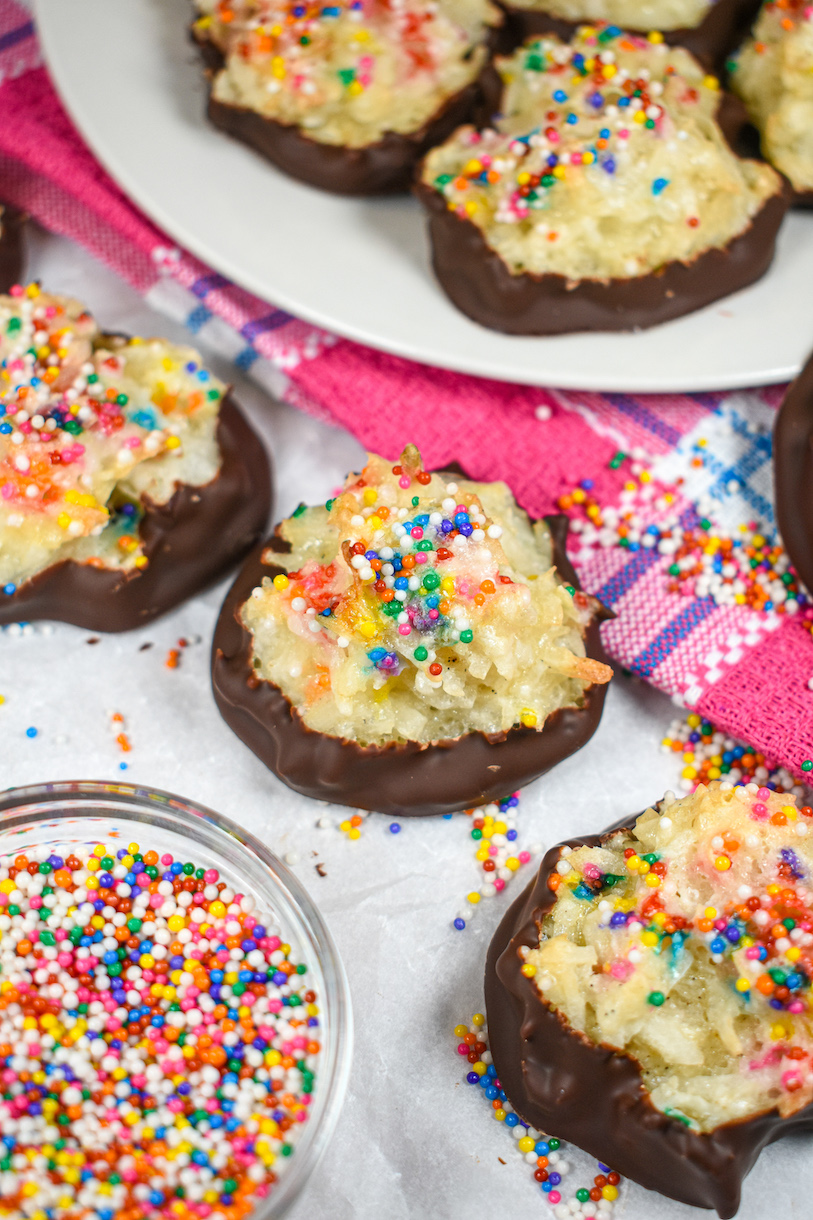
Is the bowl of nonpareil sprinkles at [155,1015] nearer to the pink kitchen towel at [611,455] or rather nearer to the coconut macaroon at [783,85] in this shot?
the pink kitchen towel at [611,455]

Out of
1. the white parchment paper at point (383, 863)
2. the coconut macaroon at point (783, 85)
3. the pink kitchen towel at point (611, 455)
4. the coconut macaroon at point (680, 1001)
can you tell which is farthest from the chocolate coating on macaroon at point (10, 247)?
the coconut macaroon at point (680, 1001)

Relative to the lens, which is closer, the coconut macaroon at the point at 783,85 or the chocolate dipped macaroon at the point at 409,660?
the chocolate dipped macaroon at the point at 409,660

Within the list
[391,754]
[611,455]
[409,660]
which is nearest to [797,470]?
[611,455]

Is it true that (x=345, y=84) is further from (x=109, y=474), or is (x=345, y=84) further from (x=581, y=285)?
(x=109, y=474)

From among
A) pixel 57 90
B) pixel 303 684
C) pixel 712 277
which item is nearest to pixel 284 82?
pixel 57 90

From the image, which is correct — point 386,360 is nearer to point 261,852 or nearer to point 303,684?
point 303,684

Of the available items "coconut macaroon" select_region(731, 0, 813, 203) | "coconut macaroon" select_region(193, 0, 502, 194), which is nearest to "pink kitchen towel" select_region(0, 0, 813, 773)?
"coconut macaroon" select_region(193, 0, 502, 194)
